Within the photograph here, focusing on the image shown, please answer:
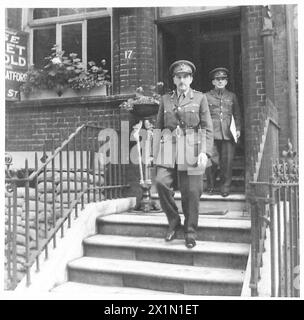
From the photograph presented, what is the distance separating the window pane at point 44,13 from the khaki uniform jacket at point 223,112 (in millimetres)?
3462

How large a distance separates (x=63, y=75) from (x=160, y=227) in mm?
3397

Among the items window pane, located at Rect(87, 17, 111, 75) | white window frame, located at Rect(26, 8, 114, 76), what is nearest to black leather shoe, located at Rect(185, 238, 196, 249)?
window pane, located at Rect(87, 17, 111, 75)

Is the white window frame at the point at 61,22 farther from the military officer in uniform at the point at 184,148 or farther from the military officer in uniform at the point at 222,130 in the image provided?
the military officer in uniform at the point at 184,148

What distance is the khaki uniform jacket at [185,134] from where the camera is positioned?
4.34m

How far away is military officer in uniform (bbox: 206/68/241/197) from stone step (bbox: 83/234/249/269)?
154cm

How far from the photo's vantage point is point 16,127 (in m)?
7.12

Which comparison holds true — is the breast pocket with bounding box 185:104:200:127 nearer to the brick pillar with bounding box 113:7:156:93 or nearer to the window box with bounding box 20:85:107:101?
the brick pillar with bounding box 113:7:156:93

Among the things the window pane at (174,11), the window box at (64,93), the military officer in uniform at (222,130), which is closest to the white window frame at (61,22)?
the window box at (64,93)

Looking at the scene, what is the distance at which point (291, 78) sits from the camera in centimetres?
639

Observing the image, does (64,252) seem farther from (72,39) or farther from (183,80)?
(72,39)

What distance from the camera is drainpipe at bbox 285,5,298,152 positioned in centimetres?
621

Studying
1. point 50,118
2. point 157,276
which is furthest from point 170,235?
point 50,118

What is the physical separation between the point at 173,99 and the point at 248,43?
178 cm
